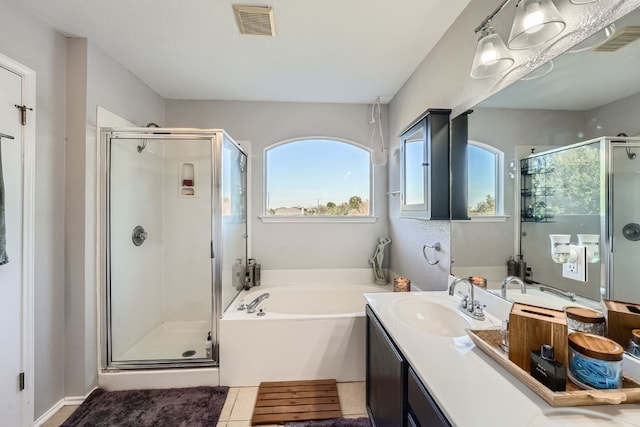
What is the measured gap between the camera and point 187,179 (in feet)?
9.09

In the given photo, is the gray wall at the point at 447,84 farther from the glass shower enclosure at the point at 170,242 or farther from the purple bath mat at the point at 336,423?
the glass shower enclosure at the point at 170,242

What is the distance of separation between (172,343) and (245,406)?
1.15 meters

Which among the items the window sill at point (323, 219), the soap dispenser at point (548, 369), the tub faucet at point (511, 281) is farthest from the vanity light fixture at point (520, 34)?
the window sill at point (323, 219)

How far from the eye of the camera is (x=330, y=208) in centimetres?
306

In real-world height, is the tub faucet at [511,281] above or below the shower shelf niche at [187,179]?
below

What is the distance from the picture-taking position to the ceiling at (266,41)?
1.57 meters

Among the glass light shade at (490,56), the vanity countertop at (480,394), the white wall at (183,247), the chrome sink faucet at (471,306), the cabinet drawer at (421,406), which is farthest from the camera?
the white wall at (183,247)

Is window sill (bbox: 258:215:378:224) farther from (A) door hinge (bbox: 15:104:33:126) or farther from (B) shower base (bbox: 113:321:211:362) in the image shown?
(A) door hinge (bbox: 15:104:33:126)

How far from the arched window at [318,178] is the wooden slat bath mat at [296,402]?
1686 millimetres

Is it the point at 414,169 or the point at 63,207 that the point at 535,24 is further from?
the point at 63,207

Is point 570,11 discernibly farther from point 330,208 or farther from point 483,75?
point 330,208

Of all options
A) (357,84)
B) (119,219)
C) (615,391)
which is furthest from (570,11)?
(119,219)

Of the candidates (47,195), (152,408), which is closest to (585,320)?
(152,408)

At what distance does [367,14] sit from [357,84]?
90 cm
